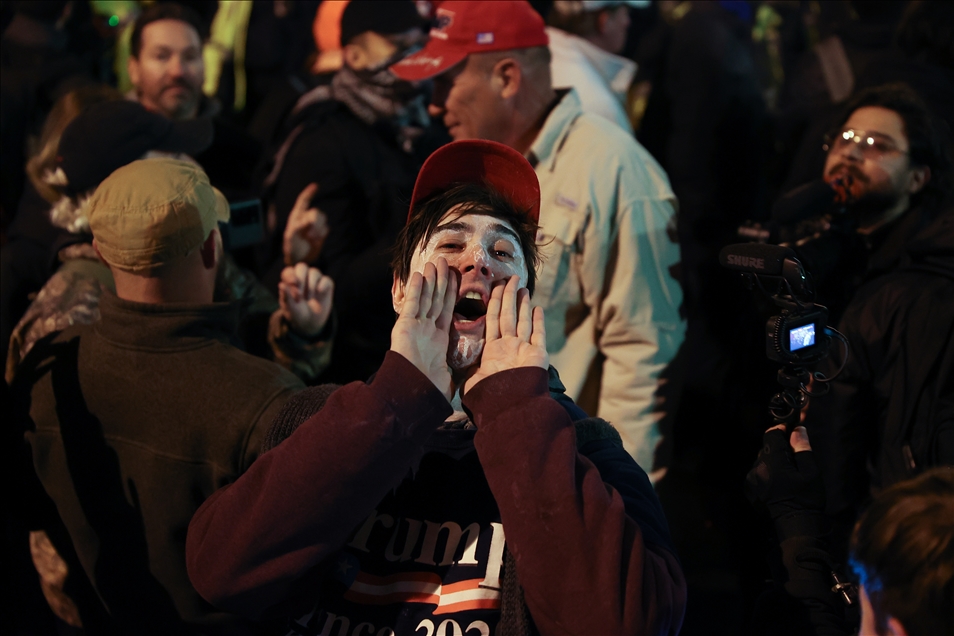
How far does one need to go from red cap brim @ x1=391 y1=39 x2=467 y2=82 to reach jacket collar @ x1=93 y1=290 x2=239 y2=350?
57.6 inches

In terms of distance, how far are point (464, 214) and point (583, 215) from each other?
51.1 inches

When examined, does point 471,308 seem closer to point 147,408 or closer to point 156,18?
point 147,408

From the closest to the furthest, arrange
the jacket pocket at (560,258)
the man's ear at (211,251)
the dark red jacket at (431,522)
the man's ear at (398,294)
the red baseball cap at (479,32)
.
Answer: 1. the dark red jacket at (431,522)
2. the man's ear at (398,294)
3. the man's ear at (211,251)
4. the jacket pocket at (560,258)
5. the red baseball cap at (479,32)

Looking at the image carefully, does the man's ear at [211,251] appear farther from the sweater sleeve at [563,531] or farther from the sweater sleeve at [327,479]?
the sweater sleeve at [563,531]

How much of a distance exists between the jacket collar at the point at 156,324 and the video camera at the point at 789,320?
1.24 meters

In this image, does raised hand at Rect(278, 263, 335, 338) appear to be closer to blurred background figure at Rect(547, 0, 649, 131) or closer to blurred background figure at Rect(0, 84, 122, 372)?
blurred background figure at Rect(0, 84, 122, 372)

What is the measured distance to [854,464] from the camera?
2.69 metres

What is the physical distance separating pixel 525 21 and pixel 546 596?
2.38 metres

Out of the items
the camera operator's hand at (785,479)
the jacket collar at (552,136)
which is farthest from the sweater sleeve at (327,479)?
A: the jacket collar at (552,136)

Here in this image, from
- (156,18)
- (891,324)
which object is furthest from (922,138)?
(156,18)

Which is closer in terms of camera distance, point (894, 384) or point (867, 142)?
point (894, 384)

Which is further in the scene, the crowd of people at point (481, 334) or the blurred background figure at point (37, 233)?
the blurred background figure at point (37, 233)

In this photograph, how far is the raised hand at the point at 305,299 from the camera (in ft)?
8.98

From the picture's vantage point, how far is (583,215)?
3035 millimetres
